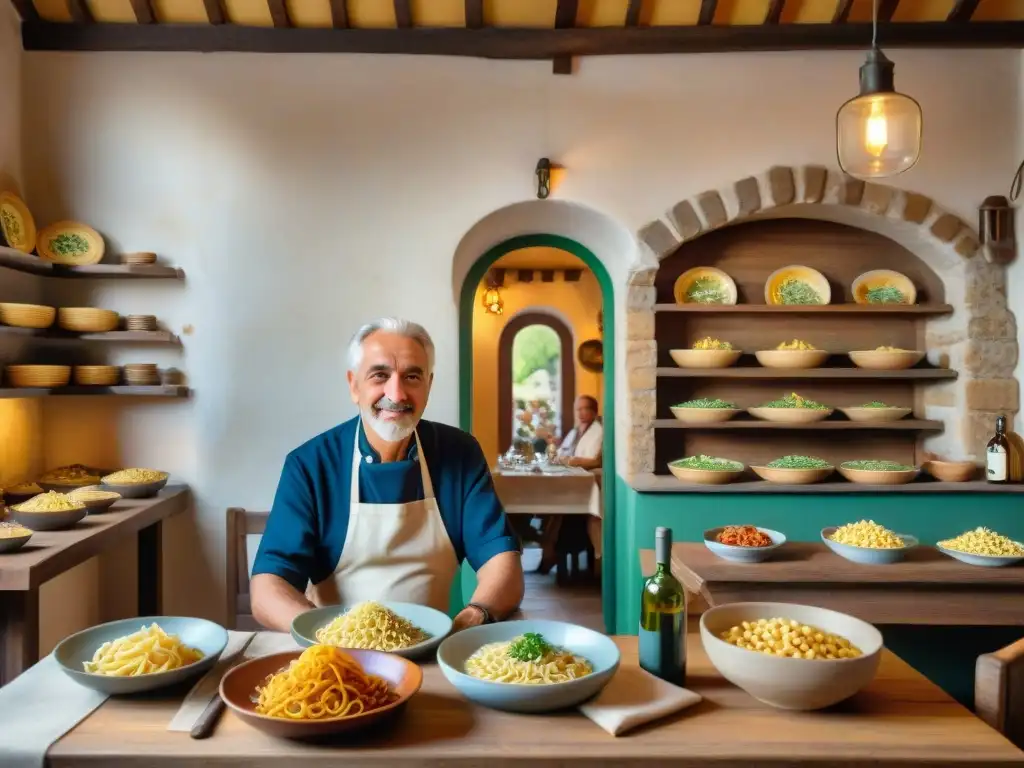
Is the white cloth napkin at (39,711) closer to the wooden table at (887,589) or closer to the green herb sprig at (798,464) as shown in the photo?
the wooden table at (887,589)

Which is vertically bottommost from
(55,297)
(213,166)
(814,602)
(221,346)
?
(814,602)

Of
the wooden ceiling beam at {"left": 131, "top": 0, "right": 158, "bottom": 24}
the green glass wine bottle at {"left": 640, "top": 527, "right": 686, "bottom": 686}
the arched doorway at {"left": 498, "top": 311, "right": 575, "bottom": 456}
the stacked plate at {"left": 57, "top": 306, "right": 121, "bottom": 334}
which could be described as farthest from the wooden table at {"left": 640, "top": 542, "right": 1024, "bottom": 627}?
the arched doorway at {"left": 498, "top": 311, "right": 575, "bottom": 456}

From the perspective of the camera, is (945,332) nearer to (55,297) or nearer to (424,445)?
(424,445)

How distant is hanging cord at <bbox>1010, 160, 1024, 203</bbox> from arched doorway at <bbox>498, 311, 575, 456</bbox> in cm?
634

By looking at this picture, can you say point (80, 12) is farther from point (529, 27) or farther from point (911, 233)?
point (911, 233)

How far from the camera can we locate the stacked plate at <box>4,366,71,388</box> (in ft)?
11.8

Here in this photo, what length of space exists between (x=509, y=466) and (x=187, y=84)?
335 centimetres

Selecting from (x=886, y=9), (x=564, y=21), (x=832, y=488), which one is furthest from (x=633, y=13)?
(x=832, y=488)

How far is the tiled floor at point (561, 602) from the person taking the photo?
16.4 ft

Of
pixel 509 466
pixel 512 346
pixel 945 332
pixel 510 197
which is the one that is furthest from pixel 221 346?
pixel 512 346

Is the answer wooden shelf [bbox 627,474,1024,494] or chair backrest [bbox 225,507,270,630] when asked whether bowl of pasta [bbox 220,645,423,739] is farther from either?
wooden shelf [bbox 627,474,1024,494]

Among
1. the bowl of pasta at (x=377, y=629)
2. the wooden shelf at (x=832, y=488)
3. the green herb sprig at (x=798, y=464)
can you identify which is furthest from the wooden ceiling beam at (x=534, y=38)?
the bowl of pasta at (x=377, y=629)

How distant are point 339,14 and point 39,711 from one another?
3.51m

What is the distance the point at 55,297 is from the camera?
4039mm
